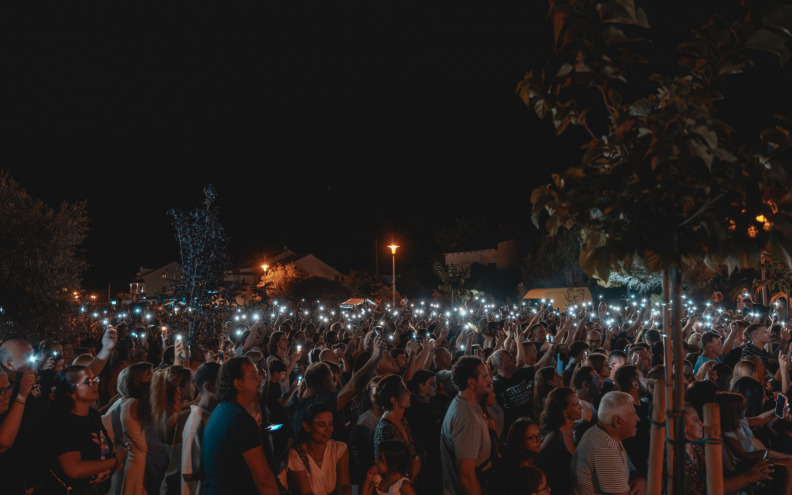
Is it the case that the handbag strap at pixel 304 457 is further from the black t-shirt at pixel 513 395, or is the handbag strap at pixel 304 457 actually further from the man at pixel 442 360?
the man at pixel 442 360

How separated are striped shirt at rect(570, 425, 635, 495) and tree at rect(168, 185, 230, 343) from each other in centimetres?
1041

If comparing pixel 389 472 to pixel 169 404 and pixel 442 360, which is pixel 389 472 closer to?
pixel 169 404

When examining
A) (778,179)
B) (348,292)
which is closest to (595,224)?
(778,179)

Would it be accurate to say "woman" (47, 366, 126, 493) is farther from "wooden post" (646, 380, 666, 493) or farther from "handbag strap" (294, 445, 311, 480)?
"wooden post" (646, 380, 666, 493)

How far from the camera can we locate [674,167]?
2.47 metres

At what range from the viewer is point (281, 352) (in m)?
9.21

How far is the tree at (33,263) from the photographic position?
14.8 meters

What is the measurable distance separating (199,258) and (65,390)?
8857 mm

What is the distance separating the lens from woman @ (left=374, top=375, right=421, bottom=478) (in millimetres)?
4566

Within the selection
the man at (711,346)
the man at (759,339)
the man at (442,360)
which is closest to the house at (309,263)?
the man at (759,339)

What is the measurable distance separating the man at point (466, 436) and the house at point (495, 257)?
55.8 meters

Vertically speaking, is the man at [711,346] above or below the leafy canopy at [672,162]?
below

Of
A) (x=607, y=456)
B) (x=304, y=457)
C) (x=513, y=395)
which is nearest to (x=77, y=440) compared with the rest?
(x=304, y=457)

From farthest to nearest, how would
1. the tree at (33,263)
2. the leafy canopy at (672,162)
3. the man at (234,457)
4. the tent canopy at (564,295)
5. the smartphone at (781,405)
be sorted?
the tent canopy at (564,295) → the tree at (33,263) → the smartphone at (781,405) → the man at (234,457) → the leafy canopy at (672,162)
